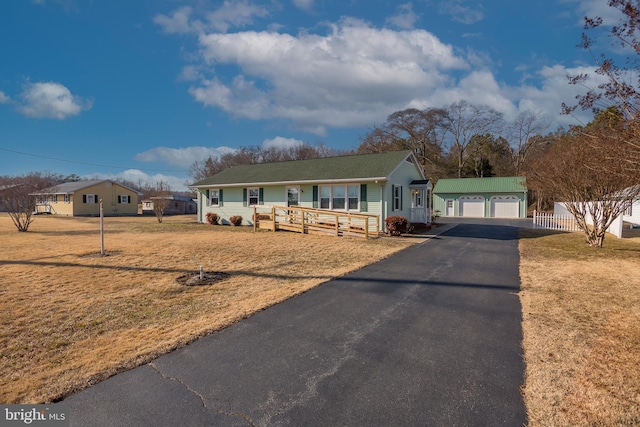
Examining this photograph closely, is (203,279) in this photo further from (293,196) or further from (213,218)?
(213,218)

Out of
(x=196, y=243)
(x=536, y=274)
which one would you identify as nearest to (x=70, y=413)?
(x=536, y=274)

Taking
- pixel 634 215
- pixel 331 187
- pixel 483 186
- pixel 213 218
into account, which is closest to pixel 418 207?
pixel 331 187

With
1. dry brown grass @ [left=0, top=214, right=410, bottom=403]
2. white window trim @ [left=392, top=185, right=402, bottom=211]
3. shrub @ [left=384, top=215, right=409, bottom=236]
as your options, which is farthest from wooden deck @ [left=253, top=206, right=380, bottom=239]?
dry brown grass @ [left=0, top=214, right=410, bottom=403]

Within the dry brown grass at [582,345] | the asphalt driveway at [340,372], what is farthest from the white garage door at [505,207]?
the asphalt driveway at [340,372]

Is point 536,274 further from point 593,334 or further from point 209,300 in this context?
point 209,300

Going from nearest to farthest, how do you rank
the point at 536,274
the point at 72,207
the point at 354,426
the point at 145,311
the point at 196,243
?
1. the point at 354,426
2. the point at 145,311
3. the point at 536,274
4. the point at 196,243
5. the point at 72,207

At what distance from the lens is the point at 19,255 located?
987cm

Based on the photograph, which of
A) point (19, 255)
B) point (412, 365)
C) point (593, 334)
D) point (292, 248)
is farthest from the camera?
point (292, 248)

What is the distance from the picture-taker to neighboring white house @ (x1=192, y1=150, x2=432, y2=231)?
52.3 ft

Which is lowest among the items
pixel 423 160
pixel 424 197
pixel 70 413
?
pixel 70 413

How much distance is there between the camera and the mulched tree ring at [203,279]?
6789mm

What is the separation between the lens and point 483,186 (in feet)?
107

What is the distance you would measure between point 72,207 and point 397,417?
135ft

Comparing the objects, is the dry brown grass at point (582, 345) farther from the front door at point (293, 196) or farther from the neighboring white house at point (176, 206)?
the neighboring white house at point (176, 206)
